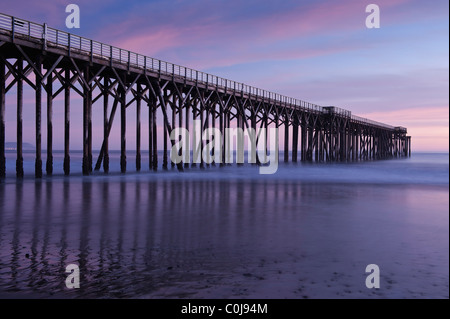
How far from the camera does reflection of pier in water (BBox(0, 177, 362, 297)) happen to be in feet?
17.3

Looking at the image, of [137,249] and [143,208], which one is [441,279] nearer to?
[137,249]

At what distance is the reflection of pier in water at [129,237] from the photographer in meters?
5.27

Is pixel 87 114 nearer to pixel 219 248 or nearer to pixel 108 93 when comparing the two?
pixel 108 93

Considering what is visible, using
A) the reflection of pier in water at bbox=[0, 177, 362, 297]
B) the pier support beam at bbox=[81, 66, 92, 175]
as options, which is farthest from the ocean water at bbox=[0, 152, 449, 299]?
the pier support beam at bbox=[81, 66, 92, 175]

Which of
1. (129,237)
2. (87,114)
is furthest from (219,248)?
(87,114)

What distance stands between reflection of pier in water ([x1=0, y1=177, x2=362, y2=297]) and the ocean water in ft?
0.06

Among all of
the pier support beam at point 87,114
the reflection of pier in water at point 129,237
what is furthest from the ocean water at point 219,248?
the pier support beam at point 87,114

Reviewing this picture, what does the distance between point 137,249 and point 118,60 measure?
1808 centimetres

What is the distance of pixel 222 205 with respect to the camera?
1270 centimetres

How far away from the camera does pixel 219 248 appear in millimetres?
7051

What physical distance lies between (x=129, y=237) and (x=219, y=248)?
1703mm

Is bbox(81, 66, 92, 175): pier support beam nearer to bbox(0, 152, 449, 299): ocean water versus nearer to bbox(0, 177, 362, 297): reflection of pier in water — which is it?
bbox(0, 177, 362, 297): reflection of pier in water
